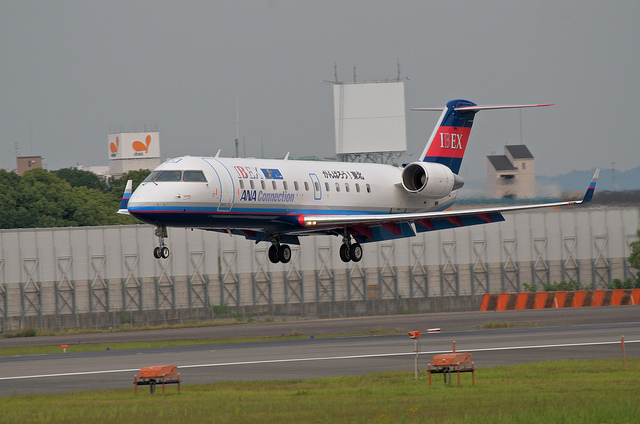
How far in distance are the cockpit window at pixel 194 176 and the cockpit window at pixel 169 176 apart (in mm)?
186

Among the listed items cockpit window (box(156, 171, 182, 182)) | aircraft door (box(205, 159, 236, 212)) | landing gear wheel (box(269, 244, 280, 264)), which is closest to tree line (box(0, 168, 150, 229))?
landing gear wheel (box(269, 244, 280, 264))

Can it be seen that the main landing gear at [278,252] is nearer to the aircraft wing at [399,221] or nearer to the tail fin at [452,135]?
the aircraft wing at [399,221]

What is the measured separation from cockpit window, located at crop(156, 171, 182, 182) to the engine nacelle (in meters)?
12.5

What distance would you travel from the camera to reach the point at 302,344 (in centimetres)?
4531

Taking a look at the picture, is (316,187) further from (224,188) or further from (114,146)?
(114,146)

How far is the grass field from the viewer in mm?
22953

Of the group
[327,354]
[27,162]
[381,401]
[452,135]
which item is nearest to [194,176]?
[381,401]

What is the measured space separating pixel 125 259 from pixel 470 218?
3518 centimetres

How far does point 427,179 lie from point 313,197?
260 inches

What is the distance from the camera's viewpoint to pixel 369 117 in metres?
101

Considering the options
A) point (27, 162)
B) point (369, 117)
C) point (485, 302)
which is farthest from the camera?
point (27, 162)

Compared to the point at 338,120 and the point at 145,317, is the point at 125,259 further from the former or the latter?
the point at 338,120

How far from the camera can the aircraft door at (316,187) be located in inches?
1462

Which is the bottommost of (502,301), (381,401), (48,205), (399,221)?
(502,301)
